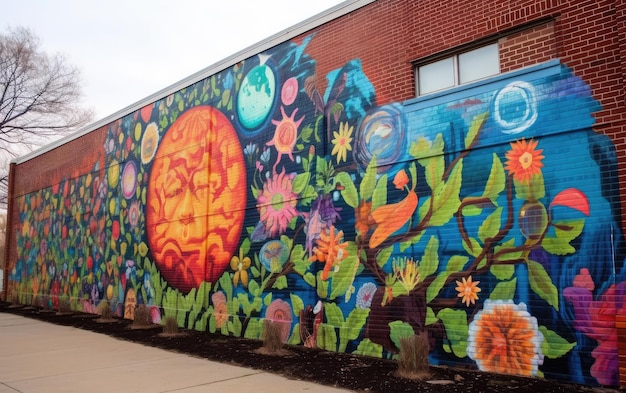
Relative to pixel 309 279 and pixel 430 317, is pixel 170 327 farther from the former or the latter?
pixel 430 317

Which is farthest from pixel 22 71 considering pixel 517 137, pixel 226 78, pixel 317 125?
pixel 517 137

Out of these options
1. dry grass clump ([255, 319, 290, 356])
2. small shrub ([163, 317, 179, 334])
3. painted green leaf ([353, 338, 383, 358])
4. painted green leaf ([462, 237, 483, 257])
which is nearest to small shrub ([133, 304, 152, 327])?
small shrub ([163, 317, 179, 334])

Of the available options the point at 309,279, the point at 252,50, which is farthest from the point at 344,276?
the point at 252,50

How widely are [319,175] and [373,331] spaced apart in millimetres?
2820

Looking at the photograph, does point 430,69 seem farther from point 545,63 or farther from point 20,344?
point 20,344

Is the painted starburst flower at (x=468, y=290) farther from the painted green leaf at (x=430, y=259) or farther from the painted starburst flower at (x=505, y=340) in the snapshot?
the painted green leaf at (x=430, y=259)

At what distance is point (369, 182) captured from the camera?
8141mm

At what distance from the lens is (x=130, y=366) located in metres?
7.53

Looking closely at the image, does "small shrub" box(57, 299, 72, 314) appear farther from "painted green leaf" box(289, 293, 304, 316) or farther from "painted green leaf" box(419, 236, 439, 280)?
"painted green leaf" box(419, 236, 439, 280)

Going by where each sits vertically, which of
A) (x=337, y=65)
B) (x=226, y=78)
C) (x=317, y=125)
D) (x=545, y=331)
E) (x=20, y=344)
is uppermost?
(x=226, y=78)

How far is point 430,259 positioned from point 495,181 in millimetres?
1434

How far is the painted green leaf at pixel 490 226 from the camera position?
661 cm

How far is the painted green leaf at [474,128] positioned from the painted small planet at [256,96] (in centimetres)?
442

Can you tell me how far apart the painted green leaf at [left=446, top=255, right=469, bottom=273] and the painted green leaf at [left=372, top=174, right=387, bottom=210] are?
4.69 ft
